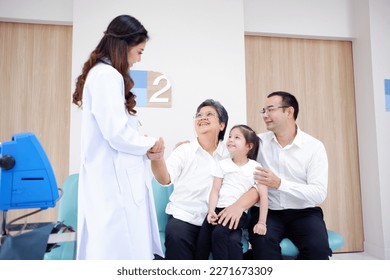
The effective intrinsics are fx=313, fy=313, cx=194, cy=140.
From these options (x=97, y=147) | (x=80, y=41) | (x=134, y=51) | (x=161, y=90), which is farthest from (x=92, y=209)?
(x=80, y=41)

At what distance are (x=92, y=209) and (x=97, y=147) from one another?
0.22 m

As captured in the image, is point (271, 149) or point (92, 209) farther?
point (271, 149)

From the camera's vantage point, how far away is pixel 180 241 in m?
1.54

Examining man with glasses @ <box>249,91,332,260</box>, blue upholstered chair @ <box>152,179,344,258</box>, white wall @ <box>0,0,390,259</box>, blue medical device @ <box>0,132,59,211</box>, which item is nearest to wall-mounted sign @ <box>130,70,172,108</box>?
white wall @ <box>0,0,390,259</box>

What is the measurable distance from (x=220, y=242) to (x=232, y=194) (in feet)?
0.91

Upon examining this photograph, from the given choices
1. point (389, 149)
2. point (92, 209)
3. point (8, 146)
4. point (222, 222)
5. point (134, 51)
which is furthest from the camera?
point (389, 149)

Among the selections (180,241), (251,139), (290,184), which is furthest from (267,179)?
(180,241)

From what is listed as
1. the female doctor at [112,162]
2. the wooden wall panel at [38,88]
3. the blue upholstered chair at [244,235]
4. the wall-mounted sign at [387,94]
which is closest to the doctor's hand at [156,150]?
the female doctor at [112,162]

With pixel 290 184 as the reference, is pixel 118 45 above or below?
above

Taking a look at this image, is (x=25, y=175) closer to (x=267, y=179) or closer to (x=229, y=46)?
(x=267, y=179)

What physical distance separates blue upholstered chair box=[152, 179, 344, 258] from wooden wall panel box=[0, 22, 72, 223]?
38.9 inches

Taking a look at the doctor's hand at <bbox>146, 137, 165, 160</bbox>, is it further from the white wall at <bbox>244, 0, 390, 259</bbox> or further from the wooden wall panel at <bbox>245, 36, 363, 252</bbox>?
the white wall at <bbox>244, 0, 390, 259</bbox>
